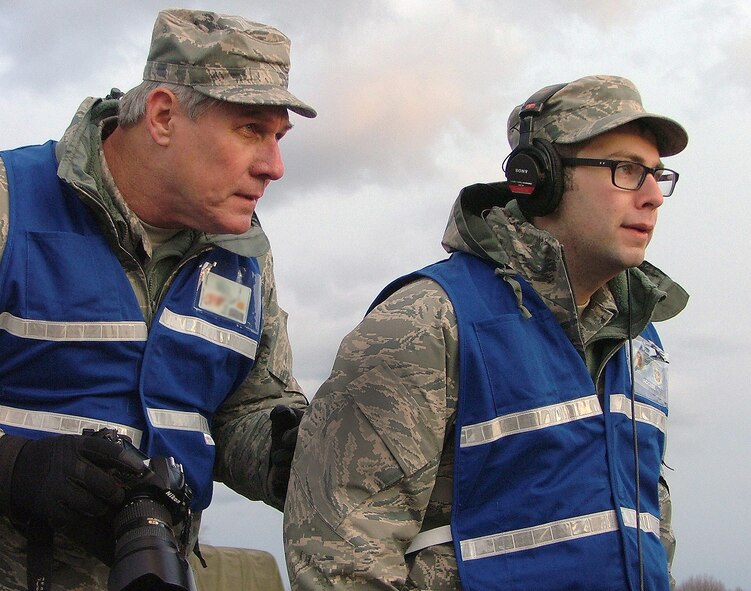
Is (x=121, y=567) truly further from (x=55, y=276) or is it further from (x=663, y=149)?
(x=663, y=149)

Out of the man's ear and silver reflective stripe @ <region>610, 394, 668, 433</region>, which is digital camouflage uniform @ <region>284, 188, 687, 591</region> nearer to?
silver reflective stripe @ <region>610, 394, 668, 433</region>

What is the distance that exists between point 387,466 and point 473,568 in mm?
415

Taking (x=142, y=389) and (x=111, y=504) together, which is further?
(x=142, y=389)

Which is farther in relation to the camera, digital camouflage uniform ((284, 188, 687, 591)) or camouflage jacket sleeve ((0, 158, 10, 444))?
camouflage jacket sleeve ((0, 158, 10, 444))

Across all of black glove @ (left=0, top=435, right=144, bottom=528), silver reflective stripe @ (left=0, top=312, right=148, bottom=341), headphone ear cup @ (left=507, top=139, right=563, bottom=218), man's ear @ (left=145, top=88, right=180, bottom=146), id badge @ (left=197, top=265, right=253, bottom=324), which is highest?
man's ear @ (left=145, top=88, right=180, bottom=146)

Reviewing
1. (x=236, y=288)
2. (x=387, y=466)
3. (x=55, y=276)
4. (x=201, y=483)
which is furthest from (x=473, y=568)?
(x=55, y=276)

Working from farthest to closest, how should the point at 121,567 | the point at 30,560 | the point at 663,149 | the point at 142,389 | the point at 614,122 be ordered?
the point at 663,149
the point at 614,122
the point at 142,389
the point at 30,560
the point at 121,567

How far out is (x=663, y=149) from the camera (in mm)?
4672

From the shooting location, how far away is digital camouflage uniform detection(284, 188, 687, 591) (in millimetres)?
3729

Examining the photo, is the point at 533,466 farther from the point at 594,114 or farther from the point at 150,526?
the point at 594,114

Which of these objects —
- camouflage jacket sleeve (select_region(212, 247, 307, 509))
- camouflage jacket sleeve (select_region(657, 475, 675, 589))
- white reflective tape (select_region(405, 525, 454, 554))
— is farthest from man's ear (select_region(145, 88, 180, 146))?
camouflage jacket sleeve (select_region(657, 475, 675, 589))

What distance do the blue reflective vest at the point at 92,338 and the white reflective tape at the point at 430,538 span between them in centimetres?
77

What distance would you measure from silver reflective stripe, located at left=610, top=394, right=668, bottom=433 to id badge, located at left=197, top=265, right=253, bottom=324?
1.31 meters

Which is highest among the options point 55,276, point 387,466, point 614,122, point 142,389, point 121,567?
point 614,122
